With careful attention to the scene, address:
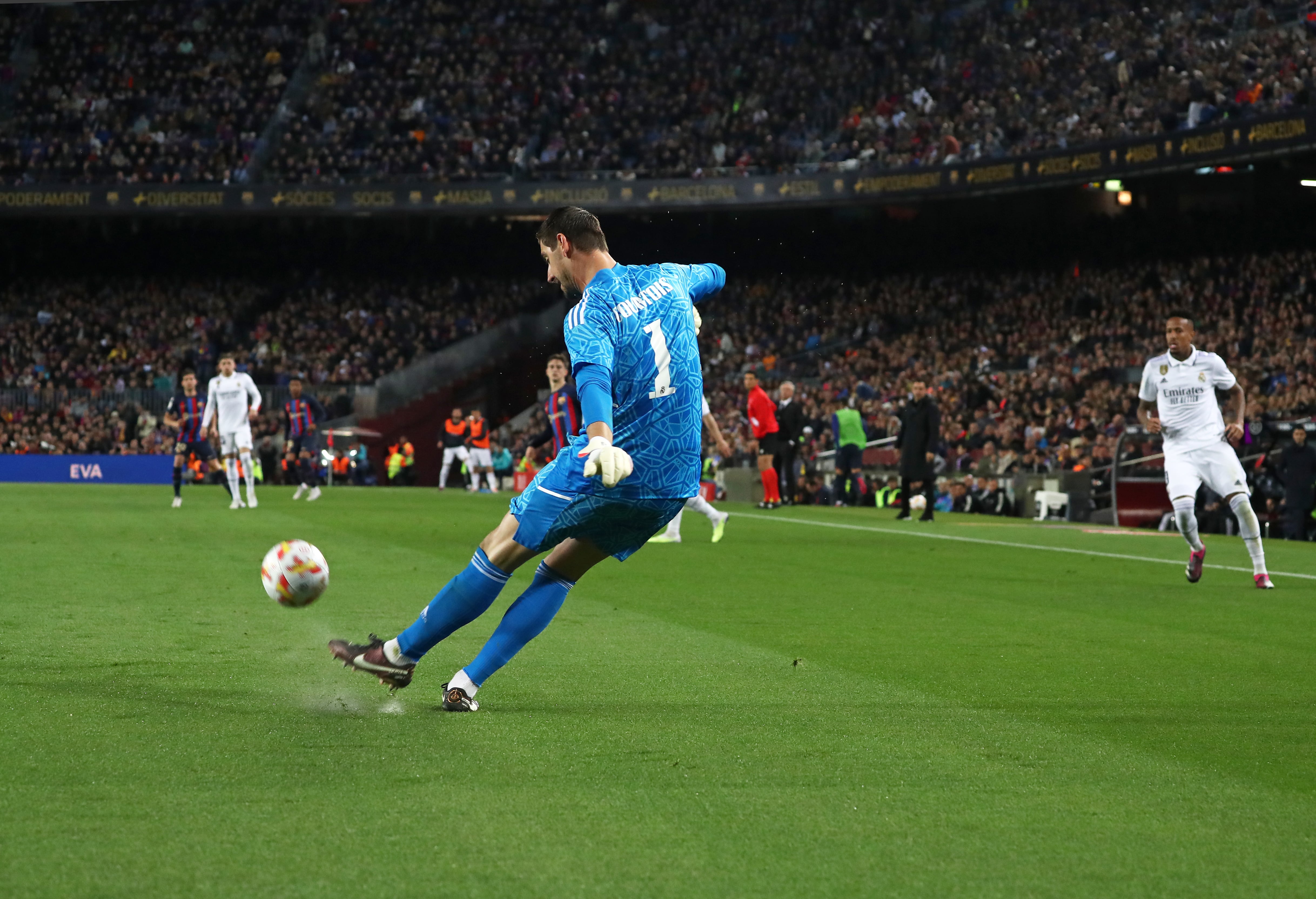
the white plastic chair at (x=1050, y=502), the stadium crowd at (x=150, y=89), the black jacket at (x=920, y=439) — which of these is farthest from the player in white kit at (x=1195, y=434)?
the stadium crowd at (x=150, y=89)

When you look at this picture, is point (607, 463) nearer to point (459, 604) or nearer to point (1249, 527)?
point (459, 604)

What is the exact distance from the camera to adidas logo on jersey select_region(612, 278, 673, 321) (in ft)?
17.2

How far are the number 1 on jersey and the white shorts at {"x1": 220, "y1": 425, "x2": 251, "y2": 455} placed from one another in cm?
1754

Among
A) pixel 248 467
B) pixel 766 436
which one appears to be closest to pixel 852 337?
pixel 766 436

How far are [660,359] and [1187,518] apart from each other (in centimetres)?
764

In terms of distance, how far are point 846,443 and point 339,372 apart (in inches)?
853

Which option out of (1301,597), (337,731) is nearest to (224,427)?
(1301,597)

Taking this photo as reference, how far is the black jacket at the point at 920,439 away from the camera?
2133cm

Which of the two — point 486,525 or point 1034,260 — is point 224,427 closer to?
point 486,525

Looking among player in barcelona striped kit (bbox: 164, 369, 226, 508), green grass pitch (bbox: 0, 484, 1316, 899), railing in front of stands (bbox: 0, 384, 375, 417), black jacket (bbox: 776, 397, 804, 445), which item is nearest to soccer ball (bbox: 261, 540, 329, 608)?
green grass pitch (bbox: 0, 484, 1316, 899)

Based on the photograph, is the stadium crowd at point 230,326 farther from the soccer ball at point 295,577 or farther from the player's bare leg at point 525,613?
the player's bare leg at point 525,613

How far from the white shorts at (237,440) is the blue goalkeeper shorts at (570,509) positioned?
17401 millimetres

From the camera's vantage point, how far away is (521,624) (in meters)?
5.60

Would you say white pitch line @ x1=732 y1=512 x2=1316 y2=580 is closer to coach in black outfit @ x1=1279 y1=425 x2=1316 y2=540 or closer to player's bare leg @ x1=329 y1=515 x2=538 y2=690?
coach in black outfit @ x1=1279 y1=425 x2=1316 y2=540
